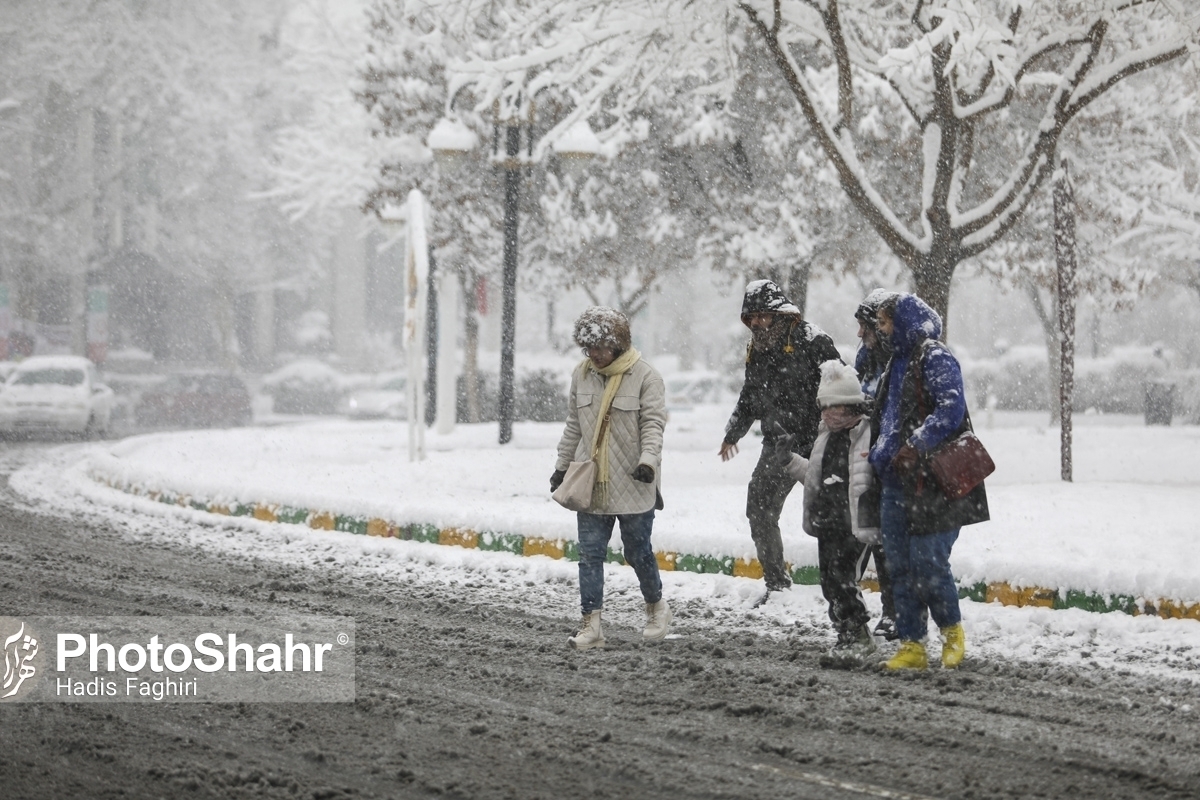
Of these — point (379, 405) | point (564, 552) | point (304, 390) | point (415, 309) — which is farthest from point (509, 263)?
point (304, 390)

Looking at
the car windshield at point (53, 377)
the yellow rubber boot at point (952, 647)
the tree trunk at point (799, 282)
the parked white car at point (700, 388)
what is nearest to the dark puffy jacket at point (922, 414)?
the yellow rubber boot at point (952, 647)

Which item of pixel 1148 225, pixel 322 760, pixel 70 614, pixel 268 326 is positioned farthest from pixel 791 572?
pixel 268 326

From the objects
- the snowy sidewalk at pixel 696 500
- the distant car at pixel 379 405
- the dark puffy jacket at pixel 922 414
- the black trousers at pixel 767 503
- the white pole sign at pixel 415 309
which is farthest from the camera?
the distant car at pixel 379 405

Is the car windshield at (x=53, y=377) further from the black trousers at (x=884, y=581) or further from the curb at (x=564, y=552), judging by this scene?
the black trousers at (x=884, y=581)

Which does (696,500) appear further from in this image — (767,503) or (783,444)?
(783,444)

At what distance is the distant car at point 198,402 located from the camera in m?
32.4

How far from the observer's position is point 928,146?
12680mm

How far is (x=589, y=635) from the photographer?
693cm

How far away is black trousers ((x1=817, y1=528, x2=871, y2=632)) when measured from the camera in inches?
266

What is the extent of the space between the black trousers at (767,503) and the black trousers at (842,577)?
0.82m

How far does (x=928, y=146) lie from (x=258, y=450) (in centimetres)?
995

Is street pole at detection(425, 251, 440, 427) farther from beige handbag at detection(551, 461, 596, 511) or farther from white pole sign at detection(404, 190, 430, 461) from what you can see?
beige handbag at detection(551, 461, 596, 511)

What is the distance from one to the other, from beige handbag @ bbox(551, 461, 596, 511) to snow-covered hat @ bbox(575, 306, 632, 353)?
566mm

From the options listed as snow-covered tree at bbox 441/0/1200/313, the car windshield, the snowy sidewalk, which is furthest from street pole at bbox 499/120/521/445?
the car windshield
